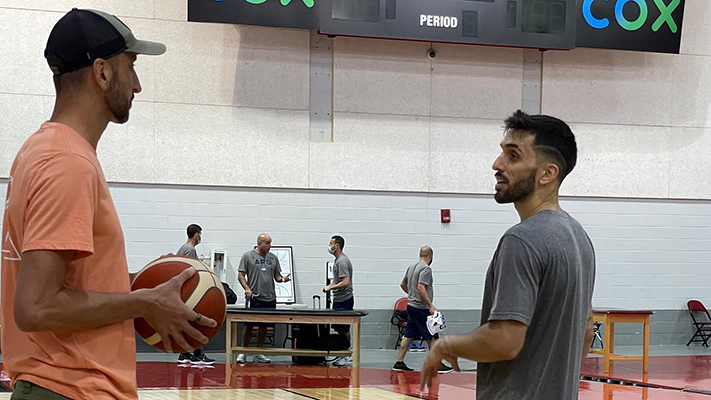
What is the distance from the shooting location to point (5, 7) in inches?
521

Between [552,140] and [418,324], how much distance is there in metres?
9.15

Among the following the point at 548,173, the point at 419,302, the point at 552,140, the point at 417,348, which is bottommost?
the point at 417,348

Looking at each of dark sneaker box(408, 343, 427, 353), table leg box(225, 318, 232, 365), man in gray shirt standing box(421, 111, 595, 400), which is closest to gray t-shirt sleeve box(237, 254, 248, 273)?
table leg box(225, 318, 232, 365)

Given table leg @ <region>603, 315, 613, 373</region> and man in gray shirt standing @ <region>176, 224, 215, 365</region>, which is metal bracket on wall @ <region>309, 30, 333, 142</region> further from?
table leg @ <region>603, 315, 613, 373</region>

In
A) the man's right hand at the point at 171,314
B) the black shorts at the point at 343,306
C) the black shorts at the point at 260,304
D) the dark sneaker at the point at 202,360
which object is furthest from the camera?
the black shorts at the point at 260,304

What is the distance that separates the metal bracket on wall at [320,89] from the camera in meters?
14.4

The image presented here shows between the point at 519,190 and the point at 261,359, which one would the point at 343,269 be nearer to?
the point at 261,359

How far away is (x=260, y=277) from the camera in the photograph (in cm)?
1284

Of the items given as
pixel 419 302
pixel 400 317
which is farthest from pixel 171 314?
pixel 400 317

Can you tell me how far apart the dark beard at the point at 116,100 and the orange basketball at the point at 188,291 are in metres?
0.47

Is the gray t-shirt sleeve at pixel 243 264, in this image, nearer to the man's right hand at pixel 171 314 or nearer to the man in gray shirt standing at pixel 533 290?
the man in gray shirt standing at pixel 533 290

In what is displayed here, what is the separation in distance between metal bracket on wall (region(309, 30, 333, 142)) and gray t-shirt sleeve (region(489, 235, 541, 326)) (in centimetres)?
1185

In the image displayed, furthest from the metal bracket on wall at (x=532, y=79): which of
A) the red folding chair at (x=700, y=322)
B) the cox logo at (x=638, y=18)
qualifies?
the red folding chair at (x=700, y=322)

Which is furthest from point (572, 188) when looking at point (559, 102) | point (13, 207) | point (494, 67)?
point (13, 207)
